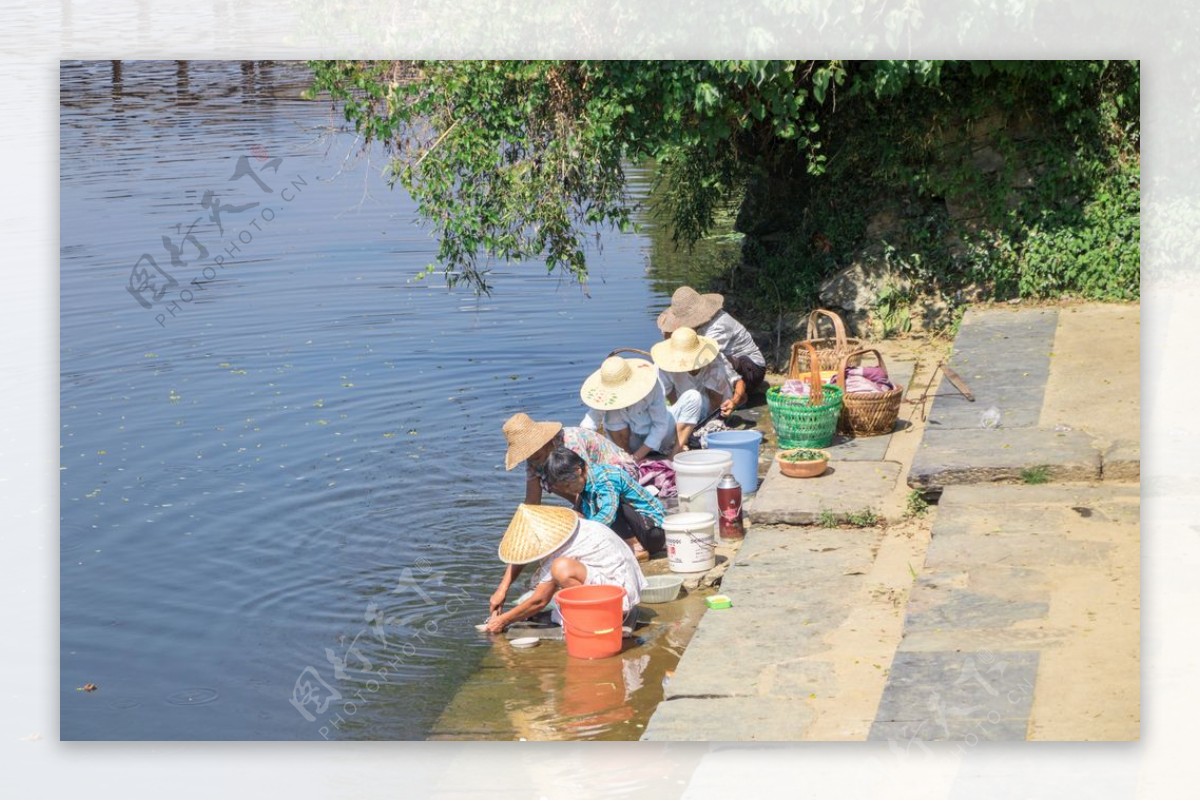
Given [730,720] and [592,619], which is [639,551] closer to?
[592,619]

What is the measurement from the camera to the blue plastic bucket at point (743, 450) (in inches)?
336

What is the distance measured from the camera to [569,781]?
217 inches

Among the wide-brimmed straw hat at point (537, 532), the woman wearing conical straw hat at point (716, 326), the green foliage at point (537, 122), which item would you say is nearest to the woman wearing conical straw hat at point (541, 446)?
the wide-brimmed straw hat at point (537, 532)

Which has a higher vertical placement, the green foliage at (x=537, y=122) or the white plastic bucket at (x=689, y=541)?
the green foliage at (x=537, y=122)

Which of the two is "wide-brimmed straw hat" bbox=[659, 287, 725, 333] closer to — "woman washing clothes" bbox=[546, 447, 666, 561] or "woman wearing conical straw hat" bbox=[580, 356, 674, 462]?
"woman wearing conical straw hat" bbox=[580, 356, 674, 462]

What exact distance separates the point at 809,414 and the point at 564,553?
7.79 ft

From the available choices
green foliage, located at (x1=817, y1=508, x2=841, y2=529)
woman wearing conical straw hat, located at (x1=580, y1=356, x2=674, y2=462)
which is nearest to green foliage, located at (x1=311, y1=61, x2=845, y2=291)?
woman wearing conical straw hat, located at (x1=580, y1=356, x2=674, y2=462)

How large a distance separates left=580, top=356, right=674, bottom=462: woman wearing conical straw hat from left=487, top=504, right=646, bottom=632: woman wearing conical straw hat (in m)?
1.60

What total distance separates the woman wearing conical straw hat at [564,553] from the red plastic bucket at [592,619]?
10 centimetres

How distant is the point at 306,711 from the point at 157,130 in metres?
11.6


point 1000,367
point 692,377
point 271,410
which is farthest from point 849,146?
point 271,410

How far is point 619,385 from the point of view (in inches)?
326

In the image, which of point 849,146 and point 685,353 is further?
point 849,146

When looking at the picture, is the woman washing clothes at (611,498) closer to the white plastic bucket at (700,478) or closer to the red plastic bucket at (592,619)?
the white plastic bucket at (700,478)
